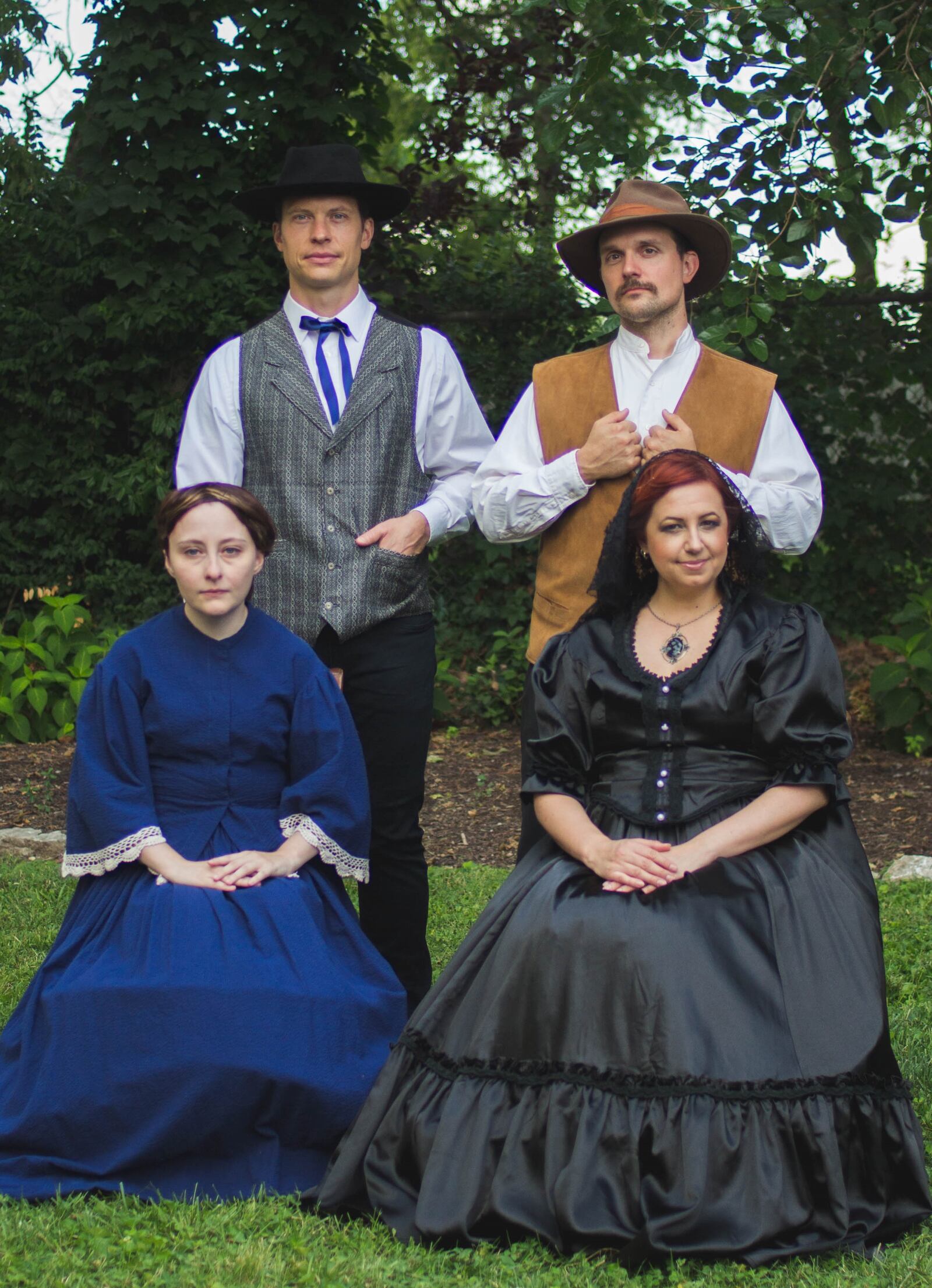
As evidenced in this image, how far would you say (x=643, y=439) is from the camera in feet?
10.4

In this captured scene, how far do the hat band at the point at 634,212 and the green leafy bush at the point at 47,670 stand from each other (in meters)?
Answer: 4.16

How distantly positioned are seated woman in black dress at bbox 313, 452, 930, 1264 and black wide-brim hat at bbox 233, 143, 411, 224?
1.10 m

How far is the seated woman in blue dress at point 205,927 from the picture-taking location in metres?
2.74

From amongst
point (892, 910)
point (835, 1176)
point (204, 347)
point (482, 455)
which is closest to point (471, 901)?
point (892, 910)

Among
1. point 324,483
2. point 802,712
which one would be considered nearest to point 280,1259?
point 802,712

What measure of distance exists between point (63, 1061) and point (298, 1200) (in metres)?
0.53

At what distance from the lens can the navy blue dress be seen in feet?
8.99

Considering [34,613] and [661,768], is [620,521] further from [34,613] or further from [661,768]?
[34,613]

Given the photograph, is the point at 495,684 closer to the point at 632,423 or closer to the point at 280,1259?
the point at 632,423

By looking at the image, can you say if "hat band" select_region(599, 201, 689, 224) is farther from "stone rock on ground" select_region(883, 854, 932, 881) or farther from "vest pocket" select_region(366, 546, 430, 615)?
"stone rock on ground" select_region(883, 854, 932, 881)

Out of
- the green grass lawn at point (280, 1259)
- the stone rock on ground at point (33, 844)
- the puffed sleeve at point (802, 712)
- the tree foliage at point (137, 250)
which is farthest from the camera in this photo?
the tree foliage at point (137, 250)

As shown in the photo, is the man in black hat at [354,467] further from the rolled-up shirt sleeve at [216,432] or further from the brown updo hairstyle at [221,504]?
the brown updo hairstyle at [221,504]

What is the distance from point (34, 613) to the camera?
7516 millimetres

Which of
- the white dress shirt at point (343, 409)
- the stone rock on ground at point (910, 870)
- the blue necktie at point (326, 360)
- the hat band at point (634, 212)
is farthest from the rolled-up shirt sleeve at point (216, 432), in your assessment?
the stone rock on ground at point (910, 870)
